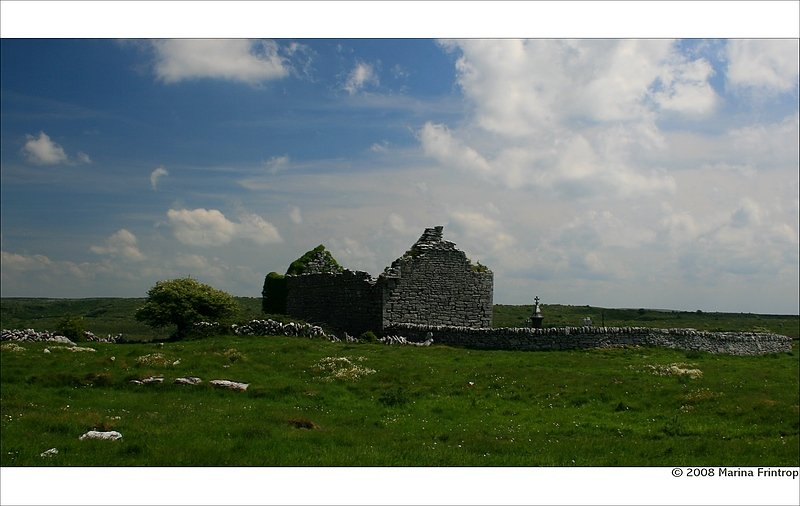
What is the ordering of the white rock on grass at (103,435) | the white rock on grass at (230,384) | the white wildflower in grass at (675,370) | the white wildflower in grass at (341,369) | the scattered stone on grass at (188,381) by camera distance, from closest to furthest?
the white rock on grass at (103,435), the white rock on grass at (230,384), the scattered stone on grass at (188,381), the white wildflower in grass at (341,369), the white wildflower in grass at (675,370)

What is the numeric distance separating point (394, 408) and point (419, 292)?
1835 cm

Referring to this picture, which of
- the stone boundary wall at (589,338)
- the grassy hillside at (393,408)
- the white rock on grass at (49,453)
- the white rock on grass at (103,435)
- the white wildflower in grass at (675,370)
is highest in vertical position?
the stone boundary wall at (589,338)

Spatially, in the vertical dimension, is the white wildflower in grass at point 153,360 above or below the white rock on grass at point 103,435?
above

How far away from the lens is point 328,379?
23.2 metres

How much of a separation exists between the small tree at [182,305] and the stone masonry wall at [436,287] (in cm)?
951

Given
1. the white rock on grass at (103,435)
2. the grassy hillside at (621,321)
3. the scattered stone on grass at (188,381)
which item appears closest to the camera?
the white rock on grass at (103,435)

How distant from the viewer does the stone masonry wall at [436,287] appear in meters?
37.6

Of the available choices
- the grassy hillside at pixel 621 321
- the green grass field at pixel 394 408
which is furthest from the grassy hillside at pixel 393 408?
the grassy hillside at pixel 621 321

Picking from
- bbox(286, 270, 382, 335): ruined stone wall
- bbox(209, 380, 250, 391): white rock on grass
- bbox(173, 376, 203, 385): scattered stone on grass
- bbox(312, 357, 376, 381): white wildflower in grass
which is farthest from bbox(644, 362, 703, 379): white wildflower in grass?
bbox(286, 270, 382, 335): ruined stone wall

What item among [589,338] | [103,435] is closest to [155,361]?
[103,435]

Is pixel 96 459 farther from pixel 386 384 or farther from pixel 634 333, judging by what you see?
pixel 634 333

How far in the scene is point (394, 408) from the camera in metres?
20.0

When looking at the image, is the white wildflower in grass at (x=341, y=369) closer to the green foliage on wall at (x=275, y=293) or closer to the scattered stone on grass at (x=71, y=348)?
the scattered stone on grass at (x=71, y=348)

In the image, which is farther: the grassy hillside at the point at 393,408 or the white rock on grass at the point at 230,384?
the white rock on grass at the point at 230,384
